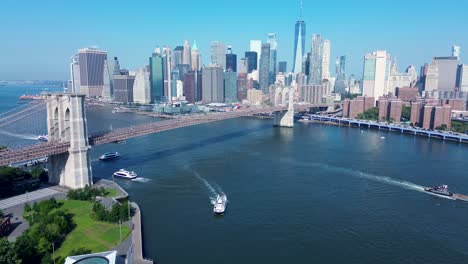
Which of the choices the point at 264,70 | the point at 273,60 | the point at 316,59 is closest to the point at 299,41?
the point at 316,59

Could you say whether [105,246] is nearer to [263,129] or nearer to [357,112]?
[263,129]

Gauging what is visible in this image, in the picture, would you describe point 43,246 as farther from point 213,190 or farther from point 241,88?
point 241,88

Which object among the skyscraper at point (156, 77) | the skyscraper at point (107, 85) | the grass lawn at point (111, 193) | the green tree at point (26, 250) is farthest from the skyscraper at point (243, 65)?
the green tree at point (26, 250)

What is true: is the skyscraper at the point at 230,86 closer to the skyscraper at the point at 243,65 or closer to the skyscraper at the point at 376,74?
the skyscraper at the point at 376,74

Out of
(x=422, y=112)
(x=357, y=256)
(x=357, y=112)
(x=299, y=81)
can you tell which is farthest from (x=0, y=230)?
(x=299, y=81)

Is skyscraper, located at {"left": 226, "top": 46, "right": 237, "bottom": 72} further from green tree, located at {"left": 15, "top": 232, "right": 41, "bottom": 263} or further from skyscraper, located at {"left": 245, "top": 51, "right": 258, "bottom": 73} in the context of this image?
green tree, located at {"left": 15, "top": 232, "right": 41, "bottom": 263}

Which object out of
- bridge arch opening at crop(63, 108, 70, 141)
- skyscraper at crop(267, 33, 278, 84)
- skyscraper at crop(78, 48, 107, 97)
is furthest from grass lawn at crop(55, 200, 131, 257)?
skyscraper at crop(267, 33, 278, 84)
